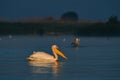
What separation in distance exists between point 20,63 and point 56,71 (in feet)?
11.3

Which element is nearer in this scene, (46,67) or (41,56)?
(46,67)

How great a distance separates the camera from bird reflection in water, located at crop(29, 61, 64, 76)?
18375 millimetres

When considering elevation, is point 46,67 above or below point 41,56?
below

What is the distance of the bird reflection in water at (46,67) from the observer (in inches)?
723

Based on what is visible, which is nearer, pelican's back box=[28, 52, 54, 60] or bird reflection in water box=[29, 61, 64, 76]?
bird reflection in water box=[29, 61, 64, 76]

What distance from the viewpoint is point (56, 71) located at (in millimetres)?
18359

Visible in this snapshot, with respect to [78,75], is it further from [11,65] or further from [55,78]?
[11,65]

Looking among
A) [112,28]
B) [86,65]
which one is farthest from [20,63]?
[112,28]

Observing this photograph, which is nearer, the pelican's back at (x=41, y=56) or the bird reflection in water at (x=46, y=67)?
the bird reflection in water at (x=46, y=67)

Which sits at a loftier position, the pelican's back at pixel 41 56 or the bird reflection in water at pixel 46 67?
the pelican's back at pixel 41 56

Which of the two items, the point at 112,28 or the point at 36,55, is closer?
the point at 36,55

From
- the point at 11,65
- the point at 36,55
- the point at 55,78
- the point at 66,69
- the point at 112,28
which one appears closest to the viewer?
the point at 55,78

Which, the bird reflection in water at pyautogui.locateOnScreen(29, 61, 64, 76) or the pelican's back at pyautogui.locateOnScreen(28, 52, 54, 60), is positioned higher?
the pelican's back at pyautogui.locateOnScreen(28, 52, 54, 60)

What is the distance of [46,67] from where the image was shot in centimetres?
1992
